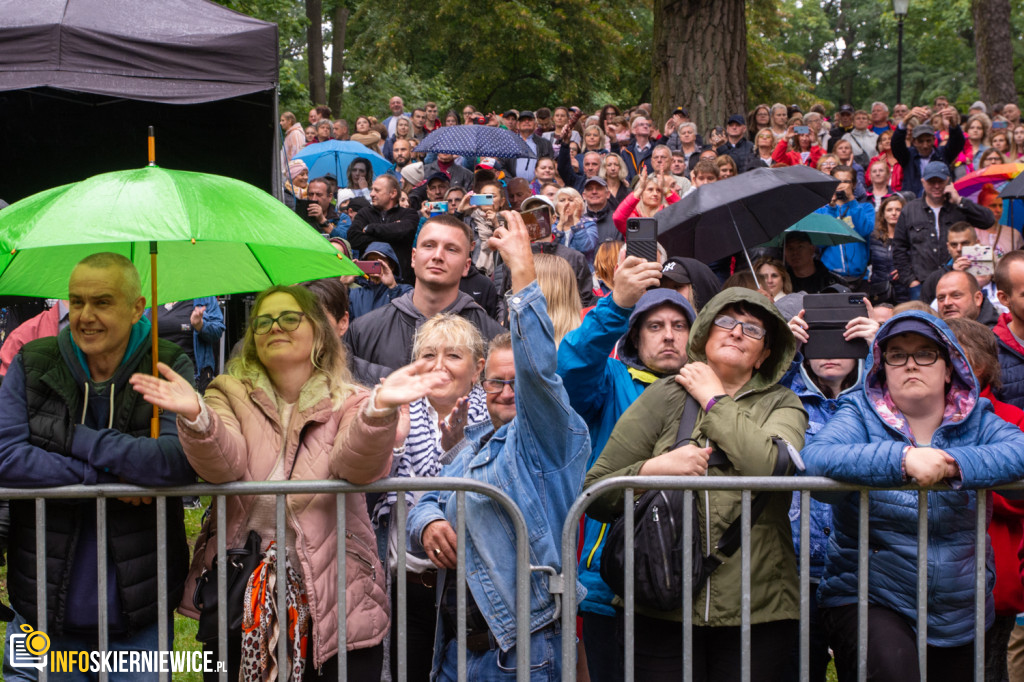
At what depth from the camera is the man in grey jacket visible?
533 centimetres

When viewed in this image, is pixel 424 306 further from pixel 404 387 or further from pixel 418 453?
pixel 404 387

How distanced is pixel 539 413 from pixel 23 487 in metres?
1.65

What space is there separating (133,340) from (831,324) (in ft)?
8.49

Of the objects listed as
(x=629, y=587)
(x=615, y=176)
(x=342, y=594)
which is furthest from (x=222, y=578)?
(x=615, y=176)

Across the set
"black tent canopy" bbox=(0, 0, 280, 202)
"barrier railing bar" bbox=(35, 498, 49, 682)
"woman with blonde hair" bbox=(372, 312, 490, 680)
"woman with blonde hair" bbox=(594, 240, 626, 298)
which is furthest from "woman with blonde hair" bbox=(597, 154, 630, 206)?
"barrier railing bar" bbox=(35, 498, 49, 682)

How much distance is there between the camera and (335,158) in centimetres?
1403

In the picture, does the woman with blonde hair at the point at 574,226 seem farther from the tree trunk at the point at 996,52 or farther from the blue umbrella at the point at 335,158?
the tree trunk at the point at 996,52

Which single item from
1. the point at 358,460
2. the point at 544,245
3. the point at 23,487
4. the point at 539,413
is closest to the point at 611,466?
the point at 539,413

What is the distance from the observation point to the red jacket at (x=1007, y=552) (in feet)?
12.4

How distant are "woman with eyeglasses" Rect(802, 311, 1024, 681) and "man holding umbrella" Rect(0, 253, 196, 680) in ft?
7.12

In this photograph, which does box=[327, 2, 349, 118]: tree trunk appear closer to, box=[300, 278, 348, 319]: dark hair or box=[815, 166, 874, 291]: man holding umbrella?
box=[815, 166, 874, 291]: man holding umbrella

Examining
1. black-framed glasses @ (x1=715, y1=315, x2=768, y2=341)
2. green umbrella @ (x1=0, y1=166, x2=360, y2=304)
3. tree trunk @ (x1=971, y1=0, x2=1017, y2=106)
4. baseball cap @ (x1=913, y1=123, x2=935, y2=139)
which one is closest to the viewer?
green umbrella @ (x1=0, y1=166, x2=360, y2=304)

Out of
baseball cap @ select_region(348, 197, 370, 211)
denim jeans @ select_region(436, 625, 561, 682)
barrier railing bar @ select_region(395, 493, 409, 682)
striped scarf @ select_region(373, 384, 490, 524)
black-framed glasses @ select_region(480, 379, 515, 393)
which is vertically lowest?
denim jeans @ select_region(436, 625, 561, 682)

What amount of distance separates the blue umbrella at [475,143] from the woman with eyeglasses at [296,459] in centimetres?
692
